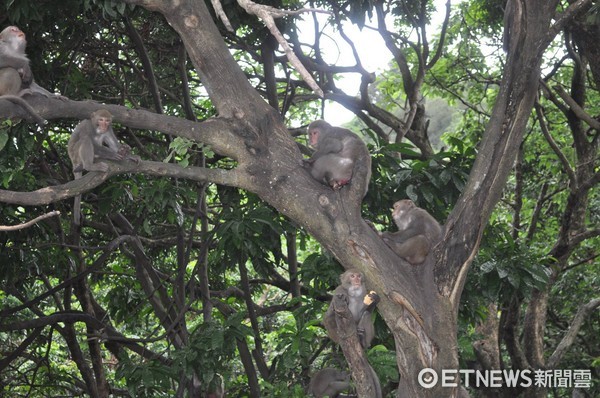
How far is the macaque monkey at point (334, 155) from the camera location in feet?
15.6

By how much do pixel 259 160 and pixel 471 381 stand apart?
5060mm

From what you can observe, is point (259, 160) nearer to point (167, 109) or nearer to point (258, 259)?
point (258, 259)

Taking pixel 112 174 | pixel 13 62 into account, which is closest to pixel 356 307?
pixel 112 174

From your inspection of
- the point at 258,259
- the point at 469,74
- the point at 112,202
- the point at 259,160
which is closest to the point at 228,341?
the point at 258,259

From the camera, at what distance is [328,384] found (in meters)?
6.34

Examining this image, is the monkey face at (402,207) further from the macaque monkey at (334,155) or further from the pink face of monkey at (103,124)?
the pink face of monkey at (103,124)

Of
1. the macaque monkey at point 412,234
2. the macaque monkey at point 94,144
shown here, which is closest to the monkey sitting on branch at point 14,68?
the macaque monkey at point 94,144

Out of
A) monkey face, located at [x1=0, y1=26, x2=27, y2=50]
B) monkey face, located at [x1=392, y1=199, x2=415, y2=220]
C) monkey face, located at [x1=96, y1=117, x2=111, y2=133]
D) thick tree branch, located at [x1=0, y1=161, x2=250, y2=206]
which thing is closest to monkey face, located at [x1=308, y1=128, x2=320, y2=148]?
monkey face, located at [x1=392, y1=199, x2=415, y2=220]

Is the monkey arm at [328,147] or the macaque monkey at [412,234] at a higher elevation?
the monkey arm at [328,147]

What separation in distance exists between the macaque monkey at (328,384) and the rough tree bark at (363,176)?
Result: 175cm

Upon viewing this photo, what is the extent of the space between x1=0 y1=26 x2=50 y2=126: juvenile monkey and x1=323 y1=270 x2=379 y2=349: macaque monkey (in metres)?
2.30

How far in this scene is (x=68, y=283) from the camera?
7125 millimetres

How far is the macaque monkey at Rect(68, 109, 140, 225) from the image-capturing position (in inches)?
198

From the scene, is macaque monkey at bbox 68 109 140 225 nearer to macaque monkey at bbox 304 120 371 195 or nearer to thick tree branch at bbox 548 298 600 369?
macaque monkey at bbox 304 120 371 195
